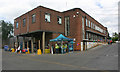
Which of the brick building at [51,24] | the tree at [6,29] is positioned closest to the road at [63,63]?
the brick building at [51,24]

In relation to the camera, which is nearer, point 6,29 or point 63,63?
point 63,63

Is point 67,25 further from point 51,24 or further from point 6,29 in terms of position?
point 6,29

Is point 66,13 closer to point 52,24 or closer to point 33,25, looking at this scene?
point 52,24

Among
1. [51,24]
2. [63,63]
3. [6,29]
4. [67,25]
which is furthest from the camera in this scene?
[6,29]

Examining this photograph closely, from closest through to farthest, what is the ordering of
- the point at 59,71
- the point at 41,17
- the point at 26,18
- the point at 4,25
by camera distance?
the point at 59,71 → the point at 41,17 → the point at 26,18 → the point at 4,25

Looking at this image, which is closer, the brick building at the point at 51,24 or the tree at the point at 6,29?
the brick building at the point at 51,24

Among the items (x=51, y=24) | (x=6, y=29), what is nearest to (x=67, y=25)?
(x=51, y=24)

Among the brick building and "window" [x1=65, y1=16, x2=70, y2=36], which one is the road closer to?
the brick building

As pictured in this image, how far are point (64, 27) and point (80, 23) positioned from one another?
391cm

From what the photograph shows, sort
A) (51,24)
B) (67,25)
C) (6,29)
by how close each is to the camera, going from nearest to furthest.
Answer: (51,24), (67,25), (6,29)

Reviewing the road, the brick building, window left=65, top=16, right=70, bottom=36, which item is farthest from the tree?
the road

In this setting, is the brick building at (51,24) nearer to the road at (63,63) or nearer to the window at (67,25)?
the window at (67,25)

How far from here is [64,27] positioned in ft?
78.7

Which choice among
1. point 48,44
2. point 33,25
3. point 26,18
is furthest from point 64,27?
point 26,18
